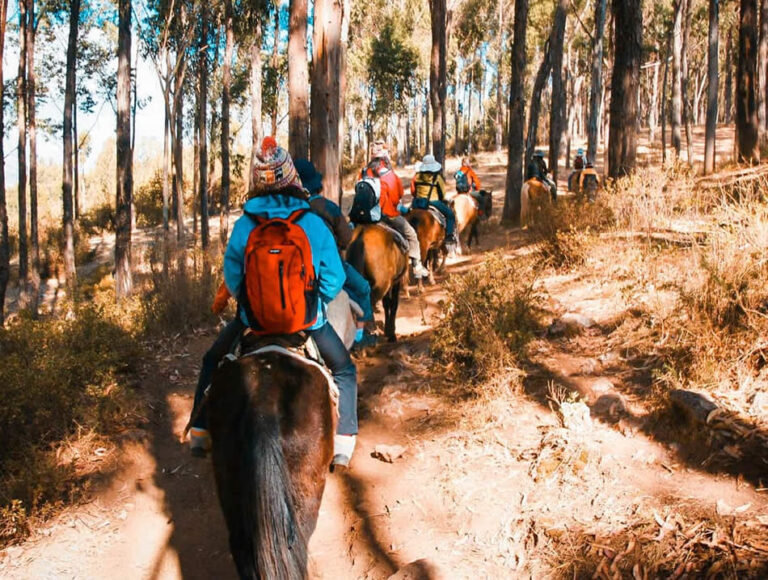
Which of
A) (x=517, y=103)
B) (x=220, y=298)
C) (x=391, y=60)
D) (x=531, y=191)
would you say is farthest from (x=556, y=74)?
(x=391, y=60)

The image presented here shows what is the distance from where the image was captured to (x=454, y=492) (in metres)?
4.44

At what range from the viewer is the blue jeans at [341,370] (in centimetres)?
379

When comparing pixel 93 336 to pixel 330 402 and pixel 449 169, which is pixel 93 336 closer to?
pixel 330 402

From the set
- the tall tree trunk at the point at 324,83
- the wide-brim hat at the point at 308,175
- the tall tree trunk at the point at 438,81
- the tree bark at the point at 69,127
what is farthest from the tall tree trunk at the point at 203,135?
the wide-brim hat at the point at 308,175

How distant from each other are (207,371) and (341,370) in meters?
0.87

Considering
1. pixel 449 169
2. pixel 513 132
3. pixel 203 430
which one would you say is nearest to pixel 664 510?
pixel 203 430

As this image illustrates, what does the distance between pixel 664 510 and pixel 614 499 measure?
0.33 m

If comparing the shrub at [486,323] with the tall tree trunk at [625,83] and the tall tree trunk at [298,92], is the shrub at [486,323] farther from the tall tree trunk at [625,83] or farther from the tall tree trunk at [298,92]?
the tall tree trunk at [625,83]

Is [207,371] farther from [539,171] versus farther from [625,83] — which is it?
[539,171]

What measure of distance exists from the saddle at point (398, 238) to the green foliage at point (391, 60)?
34.9 m

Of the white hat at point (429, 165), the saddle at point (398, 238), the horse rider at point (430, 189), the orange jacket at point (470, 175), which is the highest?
the orange jacket at point (470, 175)

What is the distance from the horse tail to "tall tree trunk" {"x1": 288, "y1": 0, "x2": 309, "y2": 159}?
643 cm

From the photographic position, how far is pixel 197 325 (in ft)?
29.5

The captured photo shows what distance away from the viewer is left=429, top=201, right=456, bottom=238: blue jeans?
37.9ft
